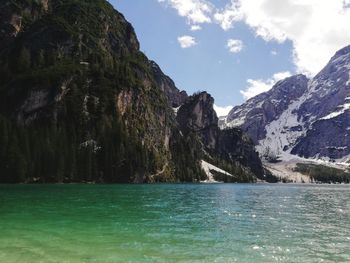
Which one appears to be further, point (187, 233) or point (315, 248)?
point (187, 233)

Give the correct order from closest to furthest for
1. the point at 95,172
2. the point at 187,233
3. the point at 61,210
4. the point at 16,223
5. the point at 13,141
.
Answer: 1. the point at 187,233
2. the point at 16,223
3. the point at 61,210
4. the point at 13,141
5. the point at 95,172

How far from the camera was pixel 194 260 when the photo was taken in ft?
92.6

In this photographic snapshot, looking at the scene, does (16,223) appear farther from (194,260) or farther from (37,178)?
(37,178)

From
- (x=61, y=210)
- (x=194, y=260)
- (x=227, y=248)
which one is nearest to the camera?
(x=194, y=260)

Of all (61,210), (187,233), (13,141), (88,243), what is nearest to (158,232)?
(187,233)

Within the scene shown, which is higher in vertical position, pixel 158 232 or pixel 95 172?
pixel 95 172

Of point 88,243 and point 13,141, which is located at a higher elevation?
point 13,141

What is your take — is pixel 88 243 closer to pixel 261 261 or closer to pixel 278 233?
pixel 261 261

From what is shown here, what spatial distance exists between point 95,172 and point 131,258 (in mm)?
173759

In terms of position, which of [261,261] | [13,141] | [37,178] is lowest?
[261,261]

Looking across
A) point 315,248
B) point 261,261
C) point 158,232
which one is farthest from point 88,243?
point 315,248

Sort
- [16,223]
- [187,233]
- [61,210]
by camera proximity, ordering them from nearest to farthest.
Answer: [187,233] < [16,223] < [61,210]

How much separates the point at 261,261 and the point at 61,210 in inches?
1422

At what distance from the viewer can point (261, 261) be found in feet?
93.6
